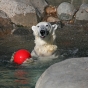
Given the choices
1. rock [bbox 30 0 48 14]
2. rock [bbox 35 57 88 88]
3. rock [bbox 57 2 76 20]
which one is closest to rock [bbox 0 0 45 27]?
rock [bbox 30 0 48 14]

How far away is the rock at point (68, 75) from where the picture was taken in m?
3.24

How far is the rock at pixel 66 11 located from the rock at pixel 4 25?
2.56m

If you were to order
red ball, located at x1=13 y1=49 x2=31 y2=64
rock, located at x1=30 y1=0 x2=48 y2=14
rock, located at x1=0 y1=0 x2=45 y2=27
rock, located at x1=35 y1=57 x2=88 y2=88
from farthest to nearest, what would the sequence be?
rock, located at x1=30 y1=0 x2=48 y2=14
rock, located at x1=0 y1=0 x2=45 y2=27
red ball, located at x1=13 y1=49 x2=31 y2=64
rock, located at x1=35 y1=57 x2=88 y2=88

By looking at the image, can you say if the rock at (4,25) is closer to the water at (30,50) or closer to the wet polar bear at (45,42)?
the water at (30,50)

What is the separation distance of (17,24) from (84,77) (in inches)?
350

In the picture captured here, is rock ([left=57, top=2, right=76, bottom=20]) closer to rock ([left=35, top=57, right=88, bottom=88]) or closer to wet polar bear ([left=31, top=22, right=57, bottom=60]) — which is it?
wet polar bear ([left=31, top=22, right=57, bottom=60])

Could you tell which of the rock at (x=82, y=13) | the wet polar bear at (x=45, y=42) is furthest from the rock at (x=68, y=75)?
the rock at (x=82, y=13)

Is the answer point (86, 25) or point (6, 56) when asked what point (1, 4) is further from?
point (6, 56)

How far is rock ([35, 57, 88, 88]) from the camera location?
3.24 meters

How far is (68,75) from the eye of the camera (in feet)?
11.3

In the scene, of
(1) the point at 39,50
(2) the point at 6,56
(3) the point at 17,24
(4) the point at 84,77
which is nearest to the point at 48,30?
(1) the point at 39,50

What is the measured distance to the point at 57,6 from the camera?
14484 mm

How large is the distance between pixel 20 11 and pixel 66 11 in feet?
7.59

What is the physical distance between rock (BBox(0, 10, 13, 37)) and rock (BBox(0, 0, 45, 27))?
238 mm
